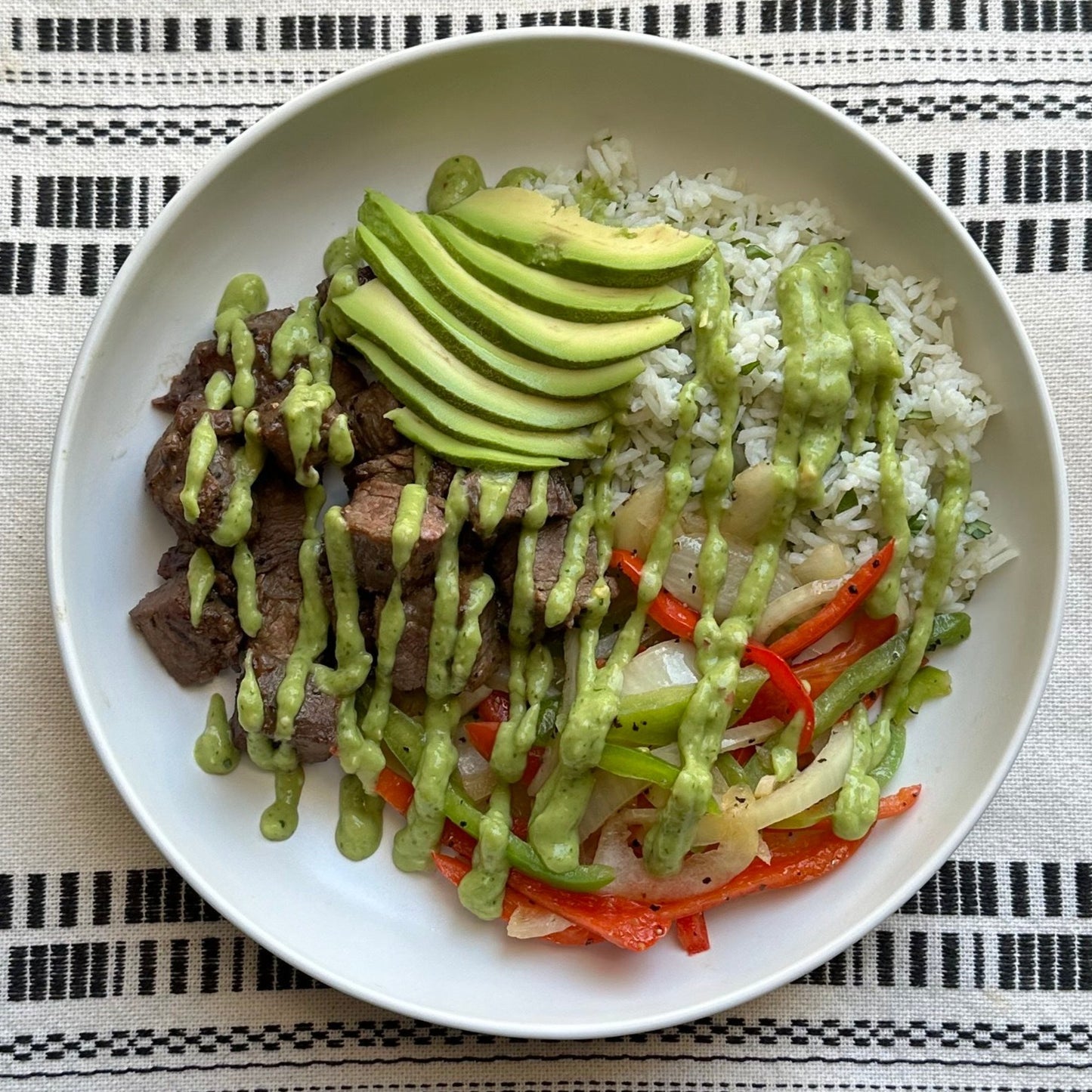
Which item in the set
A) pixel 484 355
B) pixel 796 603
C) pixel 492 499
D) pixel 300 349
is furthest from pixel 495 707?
pixel 300 349

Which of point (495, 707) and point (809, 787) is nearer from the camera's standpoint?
point (809, 787)

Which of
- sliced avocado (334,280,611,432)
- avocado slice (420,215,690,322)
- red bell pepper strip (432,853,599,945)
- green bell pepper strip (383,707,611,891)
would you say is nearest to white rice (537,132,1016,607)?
avocado slice (420,215,690,322)

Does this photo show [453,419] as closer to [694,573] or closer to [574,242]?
[574,242]

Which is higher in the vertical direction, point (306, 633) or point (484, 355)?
point (484, 355)

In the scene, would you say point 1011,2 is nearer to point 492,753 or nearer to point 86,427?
point 492,753

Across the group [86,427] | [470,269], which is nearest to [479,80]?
[470,269]

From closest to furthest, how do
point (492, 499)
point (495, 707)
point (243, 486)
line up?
point (492, 499) → point (243, 486) → point (495, 707)

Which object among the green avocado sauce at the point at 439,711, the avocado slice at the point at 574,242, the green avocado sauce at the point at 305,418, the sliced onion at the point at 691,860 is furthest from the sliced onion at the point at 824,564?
the green avocado sauce at the point at 305,418
